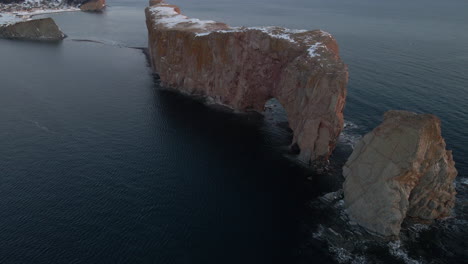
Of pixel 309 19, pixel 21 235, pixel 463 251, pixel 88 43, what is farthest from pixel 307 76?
pixel 309 19

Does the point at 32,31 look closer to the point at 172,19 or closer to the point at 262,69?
the point at 172,19

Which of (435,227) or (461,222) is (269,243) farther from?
(461,222)

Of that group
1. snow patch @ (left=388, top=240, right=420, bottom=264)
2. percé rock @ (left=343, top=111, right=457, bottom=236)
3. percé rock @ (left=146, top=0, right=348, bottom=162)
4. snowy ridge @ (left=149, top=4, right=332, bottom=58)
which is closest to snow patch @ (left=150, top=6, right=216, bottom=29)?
snowy ridge @ (left=149, top=4, right=332, bottom=58)

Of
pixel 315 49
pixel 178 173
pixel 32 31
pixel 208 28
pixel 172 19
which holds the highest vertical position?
pixel 172 19

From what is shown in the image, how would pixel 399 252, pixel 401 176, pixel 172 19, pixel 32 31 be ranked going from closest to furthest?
pixel 399 252 < pixel 401 176 < pixel 172 19 < pixel 32 31

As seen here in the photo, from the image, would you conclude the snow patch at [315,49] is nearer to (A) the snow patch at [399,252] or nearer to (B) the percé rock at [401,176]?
(B) the percé rock at [401,176]

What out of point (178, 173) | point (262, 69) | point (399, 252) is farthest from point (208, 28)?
point (399, 252)

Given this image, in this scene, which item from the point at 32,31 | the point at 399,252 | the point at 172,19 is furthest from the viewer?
the point at 32,31

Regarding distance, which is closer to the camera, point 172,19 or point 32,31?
point 172,19
